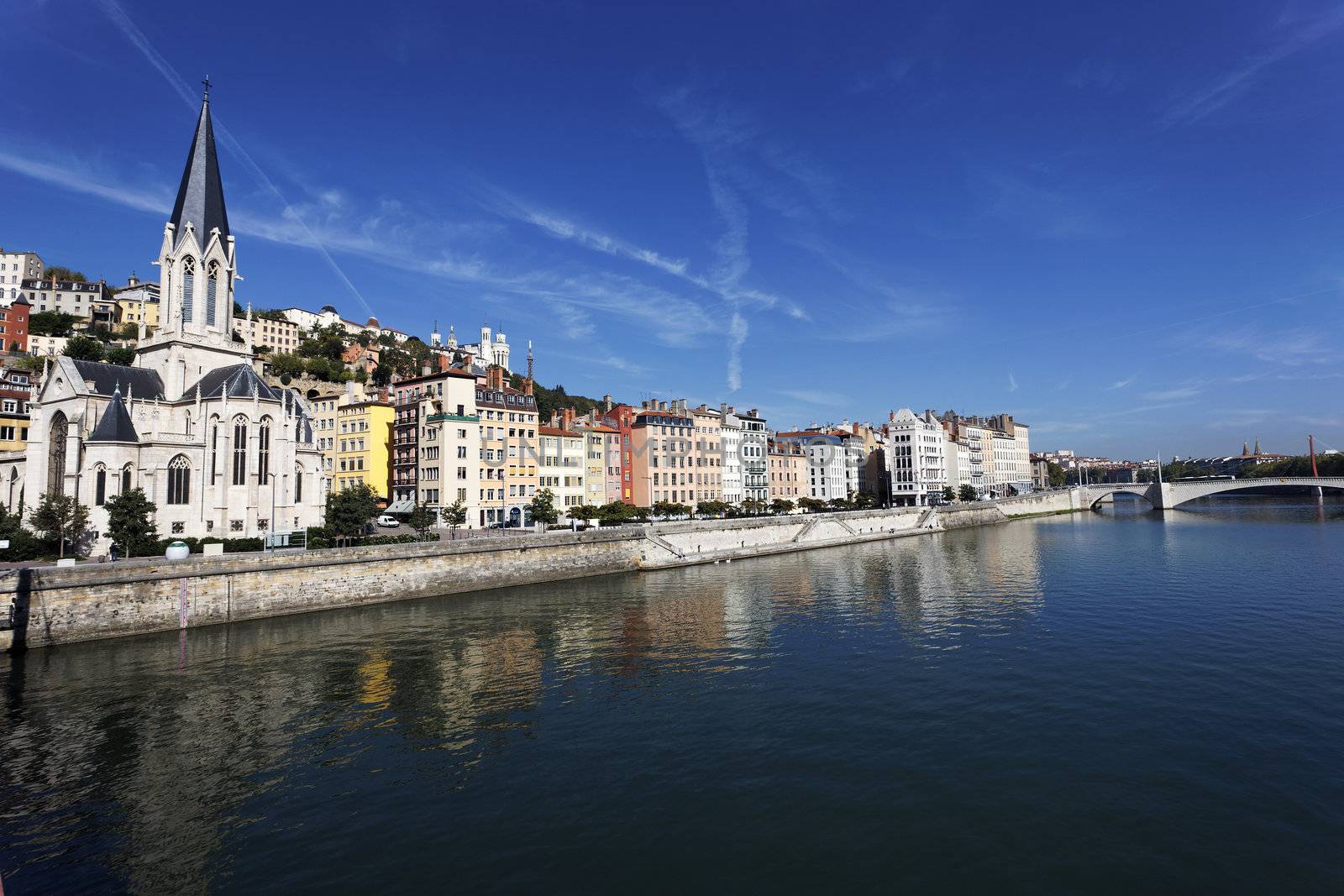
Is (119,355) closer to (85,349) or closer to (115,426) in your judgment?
(85,349)

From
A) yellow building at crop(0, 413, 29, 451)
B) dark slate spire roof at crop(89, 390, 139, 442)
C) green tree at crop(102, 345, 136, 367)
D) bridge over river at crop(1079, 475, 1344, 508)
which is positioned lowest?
bridge over river at crop(1079, 475, 1344, 508)

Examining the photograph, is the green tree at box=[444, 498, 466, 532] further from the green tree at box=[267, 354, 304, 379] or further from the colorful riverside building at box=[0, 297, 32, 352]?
the colorful riverside building at box=[0, 297, 32, 352]

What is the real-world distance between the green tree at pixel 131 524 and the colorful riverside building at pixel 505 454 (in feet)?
108

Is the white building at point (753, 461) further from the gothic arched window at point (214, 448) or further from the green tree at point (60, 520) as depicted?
the green tree at point (60, 520)

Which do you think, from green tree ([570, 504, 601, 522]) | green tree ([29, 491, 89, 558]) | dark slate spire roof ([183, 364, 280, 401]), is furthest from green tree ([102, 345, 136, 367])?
green tree ([570, 504, 601, 522])

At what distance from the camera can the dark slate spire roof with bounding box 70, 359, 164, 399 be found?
2046 inches

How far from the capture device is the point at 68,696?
87.6 feet

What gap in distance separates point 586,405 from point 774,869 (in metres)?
171

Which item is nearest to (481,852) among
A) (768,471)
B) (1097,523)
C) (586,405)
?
(768,471)

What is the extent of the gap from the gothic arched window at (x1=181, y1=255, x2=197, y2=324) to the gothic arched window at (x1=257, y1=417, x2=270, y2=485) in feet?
39.8

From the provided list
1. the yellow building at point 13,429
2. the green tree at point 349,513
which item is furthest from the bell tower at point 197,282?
the yellow building at point 13,429

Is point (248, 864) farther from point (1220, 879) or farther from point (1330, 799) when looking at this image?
point (1330, 799)

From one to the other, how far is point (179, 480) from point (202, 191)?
26900 millimetres

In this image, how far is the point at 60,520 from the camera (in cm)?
4341
